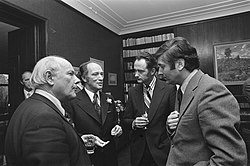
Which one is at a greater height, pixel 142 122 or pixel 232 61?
pixel 232 61

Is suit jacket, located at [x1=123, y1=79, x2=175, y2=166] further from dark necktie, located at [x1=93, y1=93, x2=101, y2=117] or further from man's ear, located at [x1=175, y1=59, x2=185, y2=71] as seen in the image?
man's ear, located at [x1=175, y1=59, x2=185, y2=71]

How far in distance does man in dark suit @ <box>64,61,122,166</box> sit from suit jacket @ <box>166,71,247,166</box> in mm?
866

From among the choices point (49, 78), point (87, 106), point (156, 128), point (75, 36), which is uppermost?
point (75, 36)

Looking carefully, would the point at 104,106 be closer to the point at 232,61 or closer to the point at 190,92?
the point at 190,92

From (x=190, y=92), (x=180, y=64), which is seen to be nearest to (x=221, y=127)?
(x=190, y=92)

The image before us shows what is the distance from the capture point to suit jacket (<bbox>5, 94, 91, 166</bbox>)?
91 cm

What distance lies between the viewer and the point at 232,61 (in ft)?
14.1

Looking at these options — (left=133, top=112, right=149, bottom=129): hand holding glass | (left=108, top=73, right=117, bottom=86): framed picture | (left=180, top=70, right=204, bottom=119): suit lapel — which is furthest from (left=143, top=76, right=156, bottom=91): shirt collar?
(left=108, top=73, right=117, bottom=86): framed picture

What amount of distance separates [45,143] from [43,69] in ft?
1.72

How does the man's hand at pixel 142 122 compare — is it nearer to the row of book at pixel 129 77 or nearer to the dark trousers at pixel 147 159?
the dark trousers at pixel 147 159

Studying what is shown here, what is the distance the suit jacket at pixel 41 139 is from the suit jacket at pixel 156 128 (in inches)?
33.9

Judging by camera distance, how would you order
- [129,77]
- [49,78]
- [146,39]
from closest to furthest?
[49,78] < [146,39] < [129,77]

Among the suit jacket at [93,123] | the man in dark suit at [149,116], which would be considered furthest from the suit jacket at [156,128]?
the suit jacket at [93,123]

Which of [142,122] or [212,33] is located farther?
[212,33]
